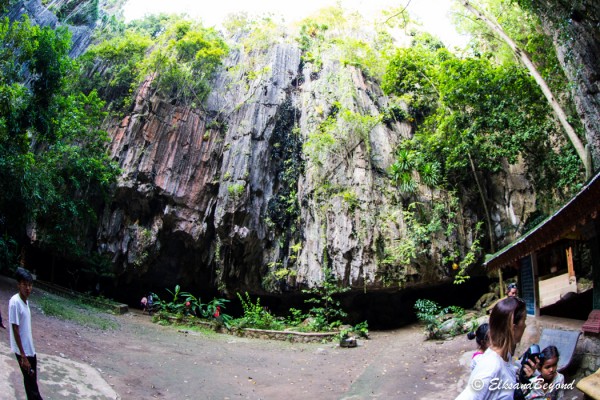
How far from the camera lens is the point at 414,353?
33.9ft

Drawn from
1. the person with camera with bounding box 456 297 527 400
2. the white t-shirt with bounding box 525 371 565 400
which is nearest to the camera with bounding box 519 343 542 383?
the white t-shirt with bounding box 525 371 565 400

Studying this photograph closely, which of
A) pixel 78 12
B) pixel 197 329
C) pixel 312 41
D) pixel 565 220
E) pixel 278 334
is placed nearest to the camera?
pixel 565 220

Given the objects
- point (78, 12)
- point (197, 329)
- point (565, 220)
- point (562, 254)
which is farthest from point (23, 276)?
point (78, 12)

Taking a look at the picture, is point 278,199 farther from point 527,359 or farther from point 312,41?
point 527,359

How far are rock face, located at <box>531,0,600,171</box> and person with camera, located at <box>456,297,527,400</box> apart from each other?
409 inches

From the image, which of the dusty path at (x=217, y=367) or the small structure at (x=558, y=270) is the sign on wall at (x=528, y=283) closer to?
the small structure at (x=558, y=270)

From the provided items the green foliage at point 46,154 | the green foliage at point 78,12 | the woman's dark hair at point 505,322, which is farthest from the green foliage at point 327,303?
the green foliage at point 78,12

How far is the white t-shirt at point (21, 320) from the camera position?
142 inches

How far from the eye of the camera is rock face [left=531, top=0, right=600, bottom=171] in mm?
9891

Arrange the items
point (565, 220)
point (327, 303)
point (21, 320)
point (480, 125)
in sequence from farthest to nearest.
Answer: point (327, 303) → point (480, 125) → point (565, 220) → point (21, 320)

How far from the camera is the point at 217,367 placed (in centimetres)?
863

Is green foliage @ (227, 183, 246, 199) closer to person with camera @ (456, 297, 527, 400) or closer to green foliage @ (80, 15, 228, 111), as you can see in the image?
green foliage @ (80, 15, 228, 111)

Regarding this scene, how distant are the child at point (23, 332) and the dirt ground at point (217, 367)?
3.33 feet

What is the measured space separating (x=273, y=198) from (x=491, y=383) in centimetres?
1605
